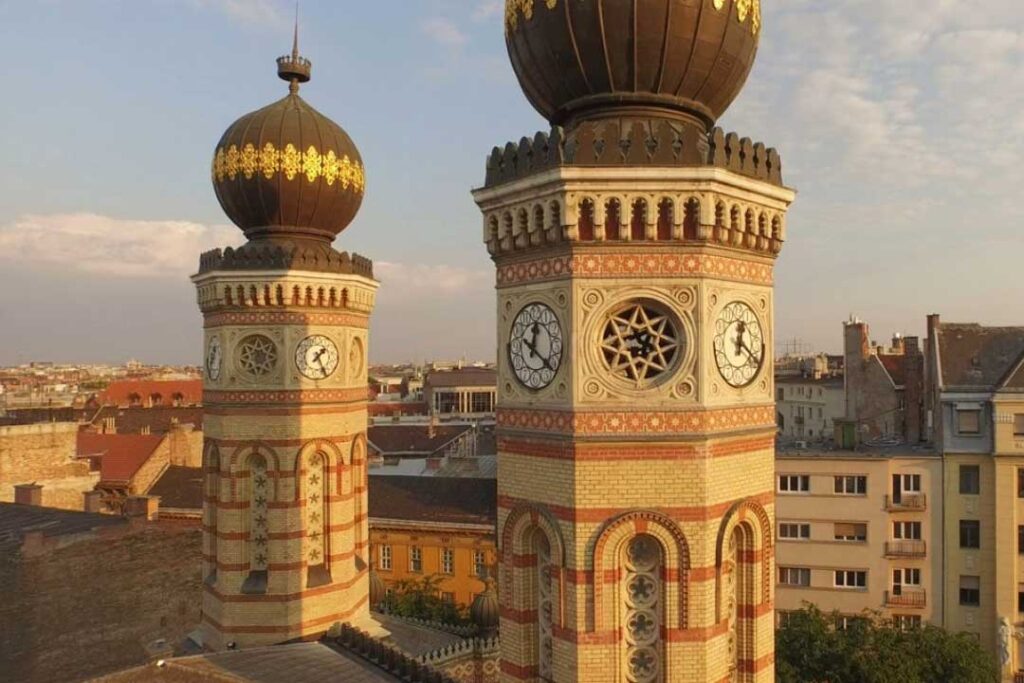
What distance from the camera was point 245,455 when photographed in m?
17.0

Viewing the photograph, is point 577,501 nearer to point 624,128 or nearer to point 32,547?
point 624,128

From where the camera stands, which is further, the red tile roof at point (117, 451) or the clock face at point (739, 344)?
the red tile roof at point (117, 451)

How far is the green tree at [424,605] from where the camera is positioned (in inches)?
1141

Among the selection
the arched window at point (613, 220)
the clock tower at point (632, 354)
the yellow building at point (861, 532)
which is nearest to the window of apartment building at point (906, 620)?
the yellow building at point (861, 532)

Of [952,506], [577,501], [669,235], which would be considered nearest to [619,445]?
[577,501]

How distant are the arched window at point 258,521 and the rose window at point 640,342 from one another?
411 inches

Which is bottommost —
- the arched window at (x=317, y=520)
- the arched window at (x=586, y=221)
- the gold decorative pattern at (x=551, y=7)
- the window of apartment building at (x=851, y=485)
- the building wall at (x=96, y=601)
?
the building wall at (x=96, y=601)

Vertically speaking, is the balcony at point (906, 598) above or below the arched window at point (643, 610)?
below

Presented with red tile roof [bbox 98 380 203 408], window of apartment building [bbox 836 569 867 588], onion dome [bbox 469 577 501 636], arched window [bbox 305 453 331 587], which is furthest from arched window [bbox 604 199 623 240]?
red tile roof [bbox 98 380 203 408]

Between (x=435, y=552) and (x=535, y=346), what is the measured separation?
28.7m

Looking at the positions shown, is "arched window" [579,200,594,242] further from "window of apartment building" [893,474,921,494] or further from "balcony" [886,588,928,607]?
"balcony" [886,588,928,607]

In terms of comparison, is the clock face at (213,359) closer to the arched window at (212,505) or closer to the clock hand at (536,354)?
the arched window at (212,505)

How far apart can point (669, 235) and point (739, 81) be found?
107 inches

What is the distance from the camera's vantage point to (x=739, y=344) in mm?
9805
